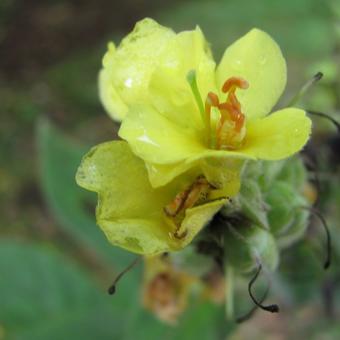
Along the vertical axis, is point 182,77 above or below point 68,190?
above

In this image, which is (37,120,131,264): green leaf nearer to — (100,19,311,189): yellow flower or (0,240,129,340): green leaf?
(0,240,129,340): green leaf

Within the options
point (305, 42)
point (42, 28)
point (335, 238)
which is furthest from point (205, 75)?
point (42, 28)

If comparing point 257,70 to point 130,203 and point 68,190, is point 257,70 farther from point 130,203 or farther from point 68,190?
point 68,190

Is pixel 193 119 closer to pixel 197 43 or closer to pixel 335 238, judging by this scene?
pixel 197 43

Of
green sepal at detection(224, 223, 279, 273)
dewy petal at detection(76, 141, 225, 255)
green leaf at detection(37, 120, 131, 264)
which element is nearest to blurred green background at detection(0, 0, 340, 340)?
green leaf at detection(37, 120, 131, 264)

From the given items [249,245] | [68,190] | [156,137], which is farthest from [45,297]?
[156,137]

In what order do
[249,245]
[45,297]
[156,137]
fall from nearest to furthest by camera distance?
1. [156,137]
2. [249,245]
3. [45,297]

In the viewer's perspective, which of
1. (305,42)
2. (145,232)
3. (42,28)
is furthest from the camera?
(42,28)

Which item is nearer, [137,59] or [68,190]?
[137,59]
